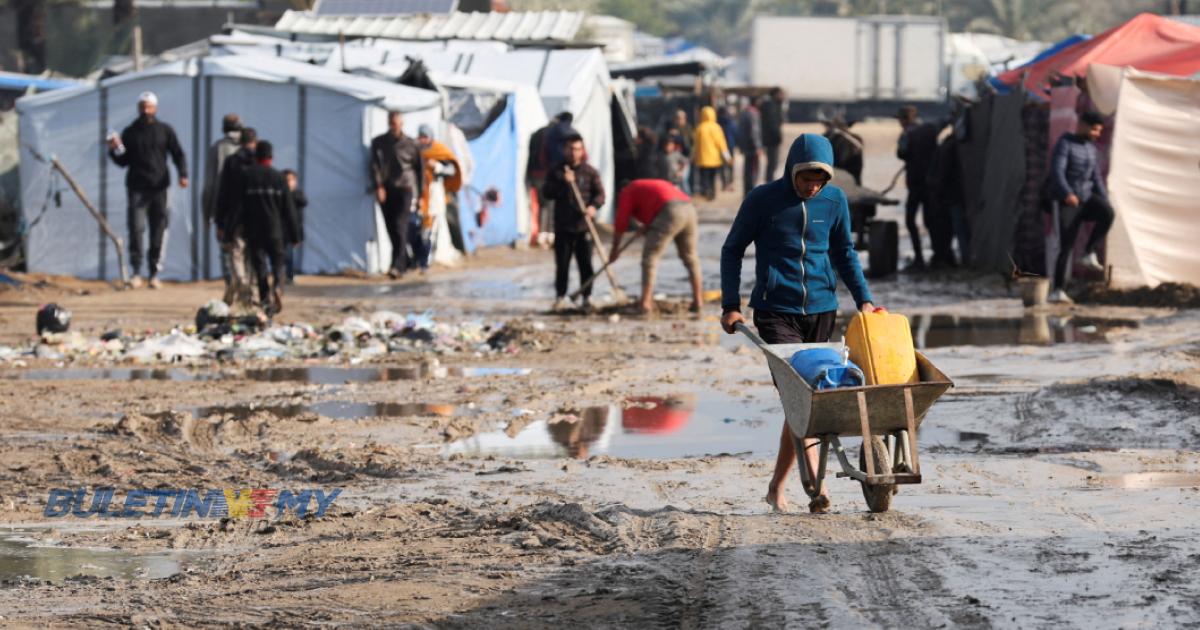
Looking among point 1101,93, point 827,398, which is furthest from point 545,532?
point 1101,93

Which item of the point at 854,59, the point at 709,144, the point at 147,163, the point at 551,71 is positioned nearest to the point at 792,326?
the point at 147,163

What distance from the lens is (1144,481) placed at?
8.40m

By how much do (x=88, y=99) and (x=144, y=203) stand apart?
2.30 m

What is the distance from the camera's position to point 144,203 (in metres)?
19.7

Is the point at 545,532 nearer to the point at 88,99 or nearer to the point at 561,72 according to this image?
the point at 88,99

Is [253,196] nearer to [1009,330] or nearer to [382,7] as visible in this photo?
[1009,330]

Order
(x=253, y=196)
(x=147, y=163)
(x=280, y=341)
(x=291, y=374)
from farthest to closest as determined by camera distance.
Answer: (x=147, y=163), (x=253, y=196), (x=280, y=341), (x=291, y=374)

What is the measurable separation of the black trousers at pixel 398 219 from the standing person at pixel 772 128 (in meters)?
13.2

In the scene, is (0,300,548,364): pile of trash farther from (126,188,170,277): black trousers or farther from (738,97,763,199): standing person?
(738,97,763,199): standing person

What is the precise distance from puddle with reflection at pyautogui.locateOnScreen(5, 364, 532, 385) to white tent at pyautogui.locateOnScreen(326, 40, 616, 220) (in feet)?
47.4

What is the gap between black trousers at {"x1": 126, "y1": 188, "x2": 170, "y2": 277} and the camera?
64.4 feet

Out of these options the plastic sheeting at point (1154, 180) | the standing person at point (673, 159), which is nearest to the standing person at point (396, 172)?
the plastic sheeting at point (1154, 180)

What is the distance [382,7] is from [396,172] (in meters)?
15.8

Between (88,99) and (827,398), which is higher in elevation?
(88,99)
